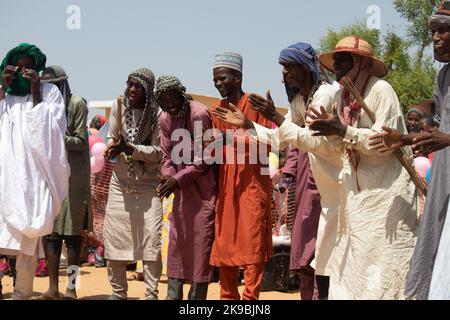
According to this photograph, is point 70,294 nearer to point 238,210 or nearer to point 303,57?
point 238,210

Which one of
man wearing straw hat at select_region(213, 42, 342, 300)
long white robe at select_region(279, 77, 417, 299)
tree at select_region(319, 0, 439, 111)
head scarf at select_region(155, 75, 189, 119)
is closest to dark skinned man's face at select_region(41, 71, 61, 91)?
head scarf at select_region(155, 75, 189, 119)

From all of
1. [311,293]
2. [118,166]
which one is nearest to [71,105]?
[118,166]

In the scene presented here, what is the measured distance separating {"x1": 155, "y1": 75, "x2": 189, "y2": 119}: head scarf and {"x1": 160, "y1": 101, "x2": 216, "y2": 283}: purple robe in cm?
12

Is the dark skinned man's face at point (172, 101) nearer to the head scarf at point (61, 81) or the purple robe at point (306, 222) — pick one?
the purple robe at point (306, 222)

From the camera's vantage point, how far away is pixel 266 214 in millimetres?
7375

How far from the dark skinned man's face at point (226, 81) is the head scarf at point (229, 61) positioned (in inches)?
1.7

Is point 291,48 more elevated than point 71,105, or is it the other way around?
point 291,48

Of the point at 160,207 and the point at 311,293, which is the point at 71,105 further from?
the point at 311,293

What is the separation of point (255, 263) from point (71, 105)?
334cm

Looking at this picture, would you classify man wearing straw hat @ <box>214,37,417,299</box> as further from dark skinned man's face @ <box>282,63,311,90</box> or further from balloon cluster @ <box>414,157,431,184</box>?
balloon cluster @ <box>414,157,431,184</box>

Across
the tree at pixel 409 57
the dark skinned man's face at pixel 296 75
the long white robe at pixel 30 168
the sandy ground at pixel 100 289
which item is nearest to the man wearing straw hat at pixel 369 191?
the dark skinned man's face at pixel 296 75

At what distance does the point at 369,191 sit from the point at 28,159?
3762 millimetres

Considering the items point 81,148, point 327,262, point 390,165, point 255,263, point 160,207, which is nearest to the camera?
point 390,165

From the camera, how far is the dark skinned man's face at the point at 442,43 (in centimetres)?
564
